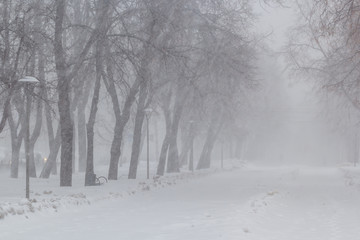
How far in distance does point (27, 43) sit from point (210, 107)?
66.1 ft

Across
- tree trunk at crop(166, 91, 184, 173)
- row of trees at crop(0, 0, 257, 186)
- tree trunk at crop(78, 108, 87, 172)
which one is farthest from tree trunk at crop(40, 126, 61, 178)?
tree trunk at crop(166, 91, 184, 173)

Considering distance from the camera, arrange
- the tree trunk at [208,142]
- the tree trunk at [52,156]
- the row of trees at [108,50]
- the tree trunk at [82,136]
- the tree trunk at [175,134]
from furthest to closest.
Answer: the tree trunk at [208,142] < the tree trunk at [82,136] < the tree trunk at [175,134] < the tree trunk at [52,156] < the row of trees at [108,50]

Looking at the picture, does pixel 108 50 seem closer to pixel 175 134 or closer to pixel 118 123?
pixel 118 123

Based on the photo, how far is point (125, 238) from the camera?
9.34 m

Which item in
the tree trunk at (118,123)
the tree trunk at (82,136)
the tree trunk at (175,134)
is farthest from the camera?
the tree trunk at (82,136)

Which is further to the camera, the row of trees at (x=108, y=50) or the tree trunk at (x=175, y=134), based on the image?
the tree trunk at (x=175, y=134)

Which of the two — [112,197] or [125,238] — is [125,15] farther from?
[125,238]

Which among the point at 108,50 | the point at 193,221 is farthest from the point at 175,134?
the point at 193,221

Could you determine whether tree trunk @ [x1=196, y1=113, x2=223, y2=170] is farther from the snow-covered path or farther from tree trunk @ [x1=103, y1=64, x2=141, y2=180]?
the snow-covered path

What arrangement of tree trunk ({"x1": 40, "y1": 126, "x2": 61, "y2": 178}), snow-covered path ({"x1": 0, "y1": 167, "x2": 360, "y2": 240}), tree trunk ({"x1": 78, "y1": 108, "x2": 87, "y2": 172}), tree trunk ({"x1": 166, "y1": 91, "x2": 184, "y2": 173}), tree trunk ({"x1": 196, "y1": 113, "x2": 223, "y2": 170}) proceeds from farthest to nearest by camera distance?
tree trunk ({"x1": 196, "y1": 113, "x2": 223, "y2": 170}), tree trunk ({"x1": 78, "y1": 108, "x2": 87, "y2": 172}), tree trunk ({"x1": 166, "y1": 91, "x2": 184, "y2": 173}), tree trunk ({"x1": 40, "y1": 126, "x2": 61, "y2": 178}), snow-covered path ({"x1": 0, "y1": 167, "x2": 360, "y2": 240})

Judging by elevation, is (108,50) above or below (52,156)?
above

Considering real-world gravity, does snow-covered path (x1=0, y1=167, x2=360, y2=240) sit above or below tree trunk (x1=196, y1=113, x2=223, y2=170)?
below

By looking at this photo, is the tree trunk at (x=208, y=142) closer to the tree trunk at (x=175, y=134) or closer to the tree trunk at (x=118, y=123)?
the tree trunk at (x=175, y=134)

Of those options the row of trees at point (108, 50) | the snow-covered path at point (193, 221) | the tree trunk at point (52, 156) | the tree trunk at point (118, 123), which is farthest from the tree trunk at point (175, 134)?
the snow-covered path at point (193, 221)
